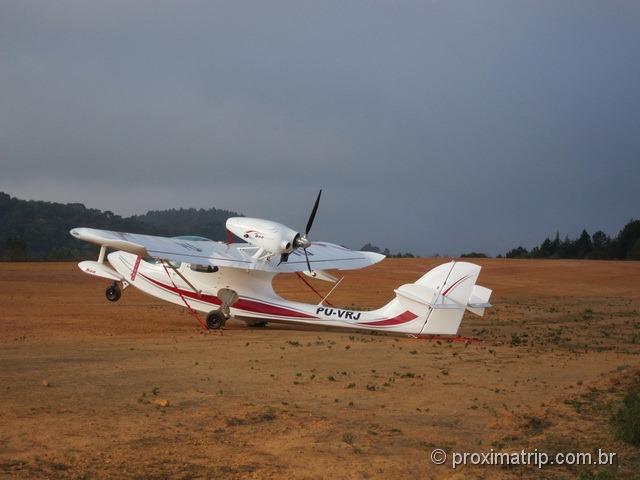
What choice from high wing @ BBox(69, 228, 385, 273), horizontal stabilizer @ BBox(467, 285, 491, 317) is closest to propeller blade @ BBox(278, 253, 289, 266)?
high wing @ BBox(69, 228, 385, 273)

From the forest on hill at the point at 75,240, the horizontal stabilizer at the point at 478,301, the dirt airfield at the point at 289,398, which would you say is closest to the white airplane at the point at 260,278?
the horizontal stabilizer at the point at 478,301

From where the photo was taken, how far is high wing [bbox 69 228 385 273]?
1933 centimetres

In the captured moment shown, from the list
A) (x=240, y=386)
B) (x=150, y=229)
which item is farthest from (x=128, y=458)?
(x=150, y=229)

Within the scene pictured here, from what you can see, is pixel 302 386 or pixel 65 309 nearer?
pixel 302 386

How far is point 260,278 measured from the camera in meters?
22.4

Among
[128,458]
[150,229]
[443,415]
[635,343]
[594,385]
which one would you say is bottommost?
[128,458]

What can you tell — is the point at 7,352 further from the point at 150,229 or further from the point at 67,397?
the point at 150,229

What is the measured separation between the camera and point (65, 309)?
26000 mm

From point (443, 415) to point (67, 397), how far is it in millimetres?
5261

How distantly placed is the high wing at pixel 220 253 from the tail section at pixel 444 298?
151 inches

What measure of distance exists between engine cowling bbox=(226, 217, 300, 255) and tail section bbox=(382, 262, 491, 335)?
293cm

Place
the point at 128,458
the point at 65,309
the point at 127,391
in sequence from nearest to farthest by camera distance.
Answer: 1. the point at 128,458
2. the point at 127,391
3. the point at 65,309

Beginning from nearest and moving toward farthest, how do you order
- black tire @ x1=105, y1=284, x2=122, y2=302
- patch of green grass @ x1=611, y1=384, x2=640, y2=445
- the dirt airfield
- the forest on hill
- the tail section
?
the dirt airfield < patch of green grass @ x1=611, y1=384, x2=640, y2=445 < the tail section < black tire @ x1=105, y1=284, x2=122, y2=302 < the forest on hill

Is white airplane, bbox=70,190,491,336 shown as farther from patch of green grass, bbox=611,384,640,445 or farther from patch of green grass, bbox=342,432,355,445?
patch of green grass, bbox=342,432,355,445
